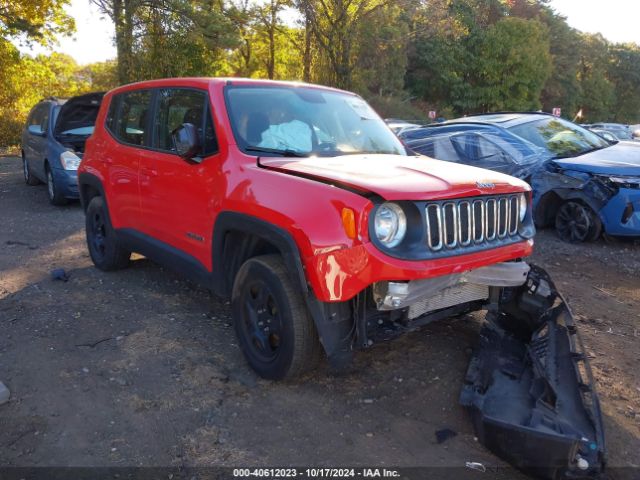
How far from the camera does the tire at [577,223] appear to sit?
7.08 m

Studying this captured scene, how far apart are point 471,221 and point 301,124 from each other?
154 centimetres

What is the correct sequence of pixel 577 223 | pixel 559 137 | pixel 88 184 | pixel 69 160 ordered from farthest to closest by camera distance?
pixel 69 160
pixel 559 137
pixel 577 223
pixel 88 184

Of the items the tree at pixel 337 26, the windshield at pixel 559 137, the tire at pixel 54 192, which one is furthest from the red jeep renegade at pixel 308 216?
the tree at pixel 337 26

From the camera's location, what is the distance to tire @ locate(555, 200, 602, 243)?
708 cm

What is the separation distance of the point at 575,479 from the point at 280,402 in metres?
1.68

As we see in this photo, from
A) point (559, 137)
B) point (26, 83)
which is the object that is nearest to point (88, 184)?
point (559, 137)

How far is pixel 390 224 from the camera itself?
10.0 feet

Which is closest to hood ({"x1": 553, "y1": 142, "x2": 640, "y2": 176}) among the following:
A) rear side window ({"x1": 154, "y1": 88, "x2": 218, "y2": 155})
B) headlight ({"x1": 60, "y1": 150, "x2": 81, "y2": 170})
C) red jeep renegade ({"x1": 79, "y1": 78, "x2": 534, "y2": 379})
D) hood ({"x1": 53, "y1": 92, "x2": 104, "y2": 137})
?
red jeep renegade ({"x1": 79, "y1": 78, "x2": 534, "y2": 379})

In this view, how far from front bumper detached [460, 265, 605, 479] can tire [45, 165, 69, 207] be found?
7957 millimetres

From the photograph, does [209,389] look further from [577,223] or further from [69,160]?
[69,160]

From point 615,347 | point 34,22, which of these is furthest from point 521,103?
point 615,347

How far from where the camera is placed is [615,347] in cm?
425

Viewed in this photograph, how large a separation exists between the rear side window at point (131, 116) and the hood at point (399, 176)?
1.76 m

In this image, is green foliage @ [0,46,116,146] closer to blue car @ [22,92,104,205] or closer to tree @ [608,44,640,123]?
blue car @ [22,92,104,205]
